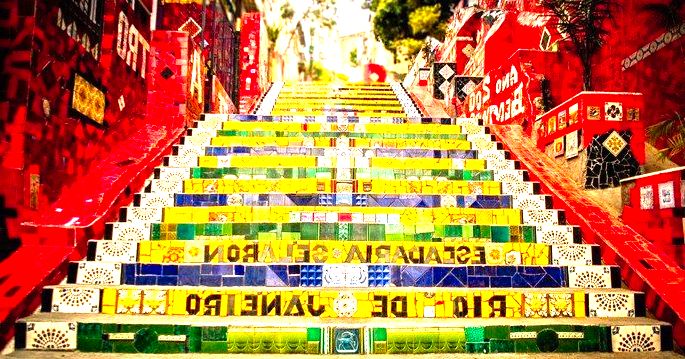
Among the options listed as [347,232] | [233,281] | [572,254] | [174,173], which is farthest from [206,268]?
[572,254]

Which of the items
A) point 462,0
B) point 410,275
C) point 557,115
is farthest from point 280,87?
point 410,275

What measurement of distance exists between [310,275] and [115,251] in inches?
54.7

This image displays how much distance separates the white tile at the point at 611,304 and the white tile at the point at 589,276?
7.4 inches

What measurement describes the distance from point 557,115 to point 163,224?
12.2ft

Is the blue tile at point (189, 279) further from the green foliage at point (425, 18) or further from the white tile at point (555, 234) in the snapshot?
the green foliage at point (425, 18)

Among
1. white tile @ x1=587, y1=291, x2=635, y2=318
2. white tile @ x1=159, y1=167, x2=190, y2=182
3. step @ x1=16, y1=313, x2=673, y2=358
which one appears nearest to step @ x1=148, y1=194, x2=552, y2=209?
white tile @ x1=159, y1=167, x2=190, y2=182

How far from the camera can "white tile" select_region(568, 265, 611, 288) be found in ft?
10.2

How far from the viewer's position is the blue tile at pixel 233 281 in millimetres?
3033

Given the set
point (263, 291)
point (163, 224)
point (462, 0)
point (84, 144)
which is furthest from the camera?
point (462, 0)

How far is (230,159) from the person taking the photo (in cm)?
459

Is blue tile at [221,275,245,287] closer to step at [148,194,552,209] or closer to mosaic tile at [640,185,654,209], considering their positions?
step at [148,194,552,209]

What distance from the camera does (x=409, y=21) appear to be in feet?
55.5

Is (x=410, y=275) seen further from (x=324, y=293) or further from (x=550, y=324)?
(x=550, y=324)

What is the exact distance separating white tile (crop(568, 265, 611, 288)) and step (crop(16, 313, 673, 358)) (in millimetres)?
485
